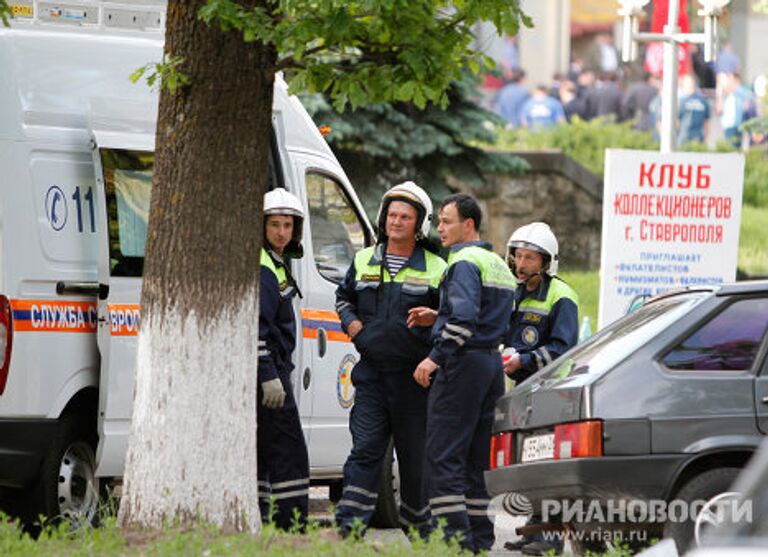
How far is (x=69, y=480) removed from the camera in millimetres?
10195

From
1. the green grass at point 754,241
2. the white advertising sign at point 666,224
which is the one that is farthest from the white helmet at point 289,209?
the green grass at point 754,241

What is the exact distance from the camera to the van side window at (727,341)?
853cm

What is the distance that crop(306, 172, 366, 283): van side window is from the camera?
11469 millimetres

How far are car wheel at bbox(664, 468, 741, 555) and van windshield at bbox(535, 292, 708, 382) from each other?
0.63 meters

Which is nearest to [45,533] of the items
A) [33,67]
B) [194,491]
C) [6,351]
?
[194,491]

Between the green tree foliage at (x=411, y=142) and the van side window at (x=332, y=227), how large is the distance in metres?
7.99

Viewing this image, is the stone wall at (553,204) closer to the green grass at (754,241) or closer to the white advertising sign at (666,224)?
the green grass at (754,241)

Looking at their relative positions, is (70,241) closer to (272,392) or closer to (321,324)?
(272,392)

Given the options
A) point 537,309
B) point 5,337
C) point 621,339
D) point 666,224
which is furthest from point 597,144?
point 621,339

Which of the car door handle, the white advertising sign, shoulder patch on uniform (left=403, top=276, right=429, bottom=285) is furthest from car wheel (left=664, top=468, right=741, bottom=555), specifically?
the white advertising sign

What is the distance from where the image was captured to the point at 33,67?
10.2 meters

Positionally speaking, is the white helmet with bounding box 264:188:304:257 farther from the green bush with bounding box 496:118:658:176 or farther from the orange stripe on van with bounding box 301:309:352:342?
the green bush with bounding box 496:118:658:176

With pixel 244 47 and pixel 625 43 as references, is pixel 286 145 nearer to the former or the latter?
pixel 244 47

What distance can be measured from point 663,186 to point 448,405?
6494 mm
